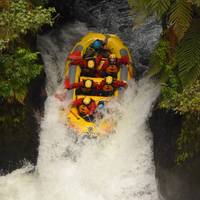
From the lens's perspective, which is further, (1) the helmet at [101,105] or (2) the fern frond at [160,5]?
(1) the helmet at [101,105]

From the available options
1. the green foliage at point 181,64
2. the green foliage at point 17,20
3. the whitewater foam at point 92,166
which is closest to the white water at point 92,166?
the whitewater foam at point 92,166

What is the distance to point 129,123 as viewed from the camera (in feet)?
28.6

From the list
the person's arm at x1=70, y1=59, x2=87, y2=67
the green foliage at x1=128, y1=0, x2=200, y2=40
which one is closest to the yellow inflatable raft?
the person's arm at x1=70, y1=59, x2=87, y2=67

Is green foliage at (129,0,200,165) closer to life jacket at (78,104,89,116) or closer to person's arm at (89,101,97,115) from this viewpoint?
person's arm at (89,101,97,115)

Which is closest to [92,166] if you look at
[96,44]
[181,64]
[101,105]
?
[101,105]

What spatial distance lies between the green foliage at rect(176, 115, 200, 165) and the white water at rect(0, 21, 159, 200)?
2.77 ft

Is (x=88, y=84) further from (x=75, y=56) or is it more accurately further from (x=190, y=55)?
(x=190, y=55)

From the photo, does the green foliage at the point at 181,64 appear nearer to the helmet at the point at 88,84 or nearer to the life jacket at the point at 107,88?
the life jacket at the point at 107,88

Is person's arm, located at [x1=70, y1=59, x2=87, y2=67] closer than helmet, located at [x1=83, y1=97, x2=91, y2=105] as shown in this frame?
No

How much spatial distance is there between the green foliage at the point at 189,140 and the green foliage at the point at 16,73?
7.97 ft

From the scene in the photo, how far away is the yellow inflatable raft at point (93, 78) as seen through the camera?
8.54 metres

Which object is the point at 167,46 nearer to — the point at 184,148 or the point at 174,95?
the point at 174,95

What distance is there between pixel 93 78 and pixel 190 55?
135 inches

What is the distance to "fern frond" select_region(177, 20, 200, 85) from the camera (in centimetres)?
645
